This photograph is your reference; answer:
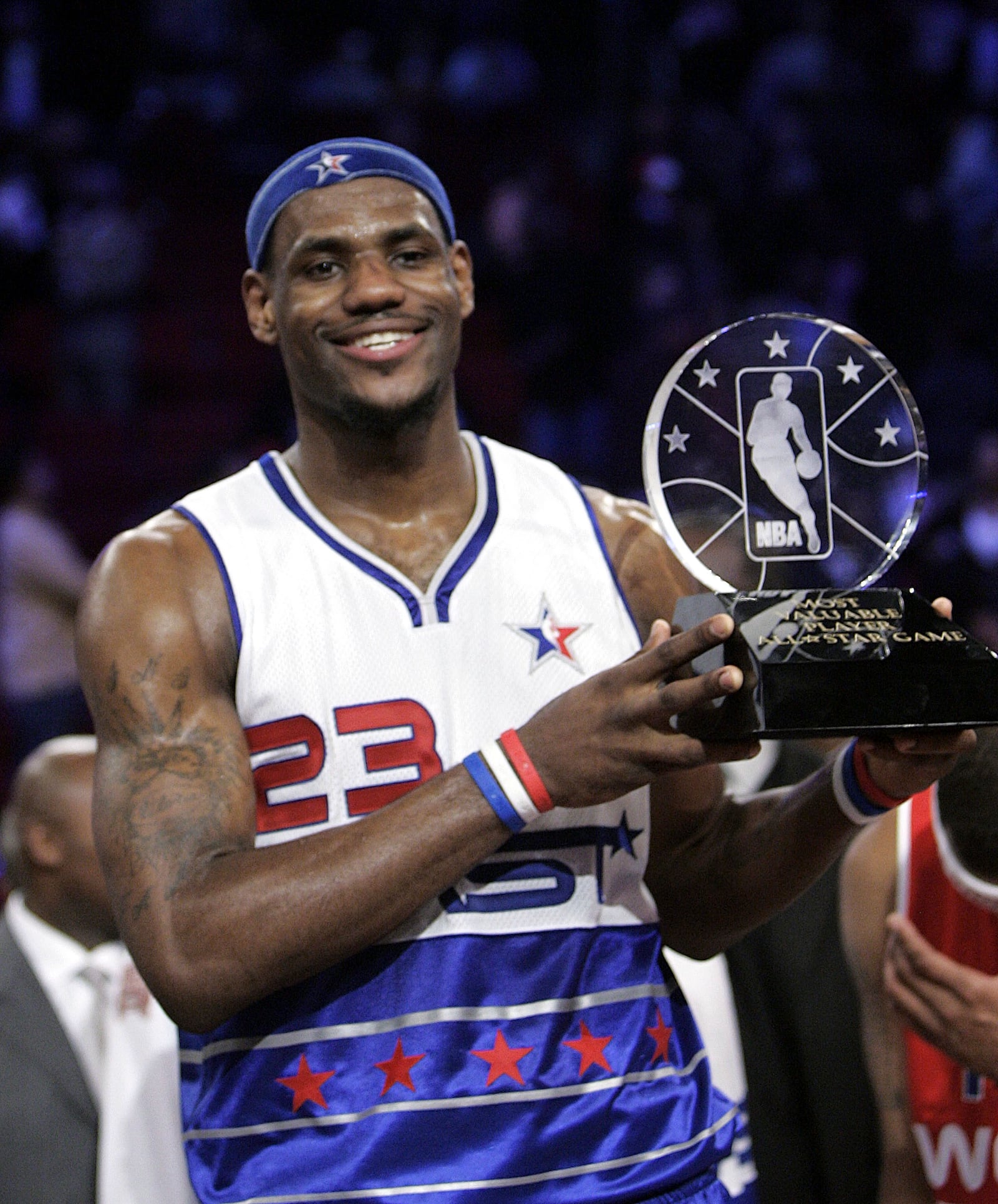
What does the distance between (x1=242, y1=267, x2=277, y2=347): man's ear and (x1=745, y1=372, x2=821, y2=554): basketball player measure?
80 centimetres

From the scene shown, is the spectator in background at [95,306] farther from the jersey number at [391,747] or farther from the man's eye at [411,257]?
the jersey number at [391,747]

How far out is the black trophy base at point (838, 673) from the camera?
1.88 m

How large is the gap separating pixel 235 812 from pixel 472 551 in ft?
1.86

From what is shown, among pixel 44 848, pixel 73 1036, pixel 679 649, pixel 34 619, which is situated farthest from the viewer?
pixel 34 619

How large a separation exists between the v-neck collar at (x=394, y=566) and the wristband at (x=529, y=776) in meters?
0.39

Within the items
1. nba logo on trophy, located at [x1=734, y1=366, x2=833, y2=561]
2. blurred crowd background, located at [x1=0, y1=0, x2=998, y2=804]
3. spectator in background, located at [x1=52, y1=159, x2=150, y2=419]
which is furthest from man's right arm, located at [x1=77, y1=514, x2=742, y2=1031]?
spectator in background, located at [x1=52, y1=159, x2=150, y2=419]

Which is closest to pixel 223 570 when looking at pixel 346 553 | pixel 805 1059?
pixel 346 553

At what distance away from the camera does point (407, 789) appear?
7.09ft

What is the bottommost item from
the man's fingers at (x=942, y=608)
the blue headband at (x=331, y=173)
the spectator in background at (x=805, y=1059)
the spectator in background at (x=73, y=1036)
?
the spectator in background at (x=805, y=1059)

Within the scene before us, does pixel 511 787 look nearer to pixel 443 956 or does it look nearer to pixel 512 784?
pixel 512 784

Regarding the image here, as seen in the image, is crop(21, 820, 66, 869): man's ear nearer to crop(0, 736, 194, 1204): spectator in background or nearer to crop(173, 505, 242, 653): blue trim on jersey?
crop(0, 736, 194, 1204): spectator in background

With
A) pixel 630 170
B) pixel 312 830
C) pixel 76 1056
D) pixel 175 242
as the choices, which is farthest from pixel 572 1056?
pixel 175 242

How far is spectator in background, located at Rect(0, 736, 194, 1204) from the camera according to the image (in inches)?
112

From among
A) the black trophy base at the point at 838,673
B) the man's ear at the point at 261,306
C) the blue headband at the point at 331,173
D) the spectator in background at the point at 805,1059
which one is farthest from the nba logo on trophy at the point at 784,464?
the spectator in background at the point at 805,1059
